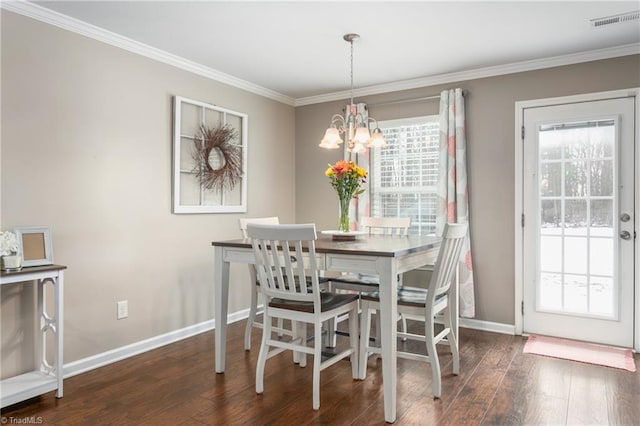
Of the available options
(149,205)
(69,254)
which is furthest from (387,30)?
(69,254)

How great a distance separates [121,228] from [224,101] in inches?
62.9

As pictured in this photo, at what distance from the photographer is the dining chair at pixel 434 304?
8.18ft

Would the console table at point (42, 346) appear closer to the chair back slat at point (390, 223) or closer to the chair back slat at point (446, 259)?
the chair back slat at point (446, 259)

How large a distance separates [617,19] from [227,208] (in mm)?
3410

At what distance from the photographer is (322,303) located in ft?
8.32

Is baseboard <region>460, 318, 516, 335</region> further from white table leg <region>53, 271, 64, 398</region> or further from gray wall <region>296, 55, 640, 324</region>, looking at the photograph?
white table leg <region>53, 271, 64, 398</region>

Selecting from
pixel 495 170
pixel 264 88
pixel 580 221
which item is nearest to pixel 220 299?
pixel 264 88

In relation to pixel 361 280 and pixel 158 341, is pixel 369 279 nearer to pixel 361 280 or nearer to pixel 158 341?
pixel 361 280

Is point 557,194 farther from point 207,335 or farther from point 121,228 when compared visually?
point 121,228

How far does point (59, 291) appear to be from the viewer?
252 centimetres

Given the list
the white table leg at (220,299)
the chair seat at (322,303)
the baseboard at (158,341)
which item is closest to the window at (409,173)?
the baseboard at (158,341)

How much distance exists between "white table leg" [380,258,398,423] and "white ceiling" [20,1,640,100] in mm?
1678

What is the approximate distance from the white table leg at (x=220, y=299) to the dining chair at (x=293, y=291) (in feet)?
Answer: 1.35

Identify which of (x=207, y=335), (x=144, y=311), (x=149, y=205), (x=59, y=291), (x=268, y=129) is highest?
(x=268, y=129)
